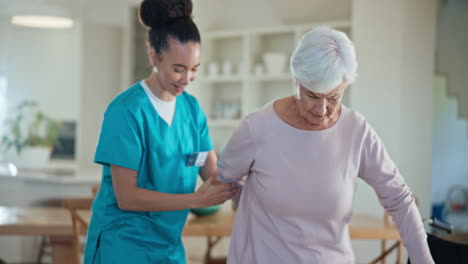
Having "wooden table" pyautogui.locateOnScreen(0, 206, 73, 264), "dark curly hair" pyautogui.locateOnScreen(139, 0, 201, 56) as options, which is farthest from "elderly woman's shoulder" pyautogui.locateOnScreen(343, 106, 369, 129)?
"wooden table" pyautogui.locateOnScreen(0, 206, 73, 264)

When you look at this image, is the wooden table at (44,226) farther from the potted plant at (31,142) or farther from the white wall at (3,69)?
the white wall at (3,69)

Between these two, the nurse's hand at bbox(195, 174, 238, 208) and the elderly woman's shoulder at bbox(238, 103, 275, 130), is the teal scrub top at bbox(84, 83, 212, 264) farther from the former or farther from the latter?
the elderly woman's shoulder at bbox(238, 103, 275, 130)

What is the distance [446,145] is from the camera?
6.12 meters

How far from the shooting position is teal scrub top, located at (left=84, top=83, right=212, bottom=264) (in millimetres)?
1684

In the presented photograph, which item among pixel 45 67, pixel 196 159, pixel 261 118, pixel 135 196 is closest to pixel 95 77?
pixel 45 67

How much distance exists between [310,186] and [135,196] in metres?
0.51

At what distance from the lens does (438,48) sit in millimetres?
5809

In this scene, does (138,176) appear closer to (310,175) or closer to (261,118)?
(261,118)

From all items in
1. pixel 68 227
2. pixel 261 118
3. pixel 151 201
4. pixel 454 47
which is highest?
pixel 454 47

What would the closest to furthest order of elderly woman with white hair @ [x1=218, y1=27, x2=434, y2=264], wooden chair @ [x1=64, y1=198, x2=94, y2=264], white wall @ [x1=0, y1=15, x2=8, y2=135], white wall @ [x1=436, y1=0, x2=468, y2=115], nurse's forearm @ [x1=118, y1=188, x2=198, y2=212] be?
elderly woman with white hair @ [x1=218, y1=27, x2=434, y2=264], nurse's forearm @ [x1=118, y1=188, x2=198, y2=212], wooden chair @ [x1=64, y1=198, x2=94, y2=264], white wall @ [x1=436, y1=0, x2=468, y2=115], white wall @ [x1=0, y1=15, x2=8, y2=135]

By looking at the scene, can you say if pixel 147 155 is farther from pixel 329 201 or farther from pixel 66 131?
pixel 66 131

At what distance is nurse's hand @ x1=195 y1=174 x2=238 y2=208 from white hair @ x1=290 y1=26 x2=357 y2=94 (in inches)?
17.8

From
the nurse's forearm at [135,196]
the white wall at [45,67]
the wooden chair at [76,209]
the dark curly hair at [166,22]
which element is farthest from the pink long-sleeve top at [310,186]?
the white wall at [45,67]

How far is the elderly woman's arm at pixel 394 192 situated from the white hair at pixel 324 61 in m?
0.23
